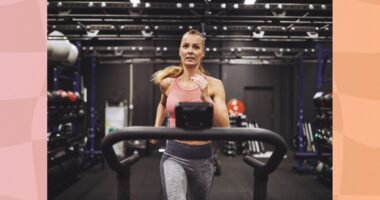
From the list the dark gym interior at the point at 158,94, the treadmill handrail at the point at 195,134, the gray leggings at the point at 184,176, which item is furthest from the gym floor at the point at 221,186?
the treadmill handrail at the point at 195,134

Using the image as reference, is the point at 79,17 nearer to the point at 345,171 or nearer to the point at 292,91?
the point at 345,171

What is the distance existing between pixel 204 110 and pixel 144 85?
9.05m

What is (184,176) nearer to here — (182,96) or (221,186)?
(182,96)

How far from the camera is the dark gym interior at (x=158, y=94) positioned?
4.92m

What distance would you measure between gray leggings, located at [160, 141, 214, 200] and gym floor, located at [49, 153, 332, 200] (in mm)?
3168

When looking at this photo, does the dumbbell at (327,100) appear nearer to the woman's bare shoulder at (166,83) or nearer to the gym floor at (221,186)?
the gym floor at (221,186)

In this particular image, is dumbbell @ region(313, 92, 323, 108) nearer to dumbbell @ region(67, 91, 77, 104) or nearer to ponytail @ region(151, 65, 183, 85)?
dumbbell @ region(67, 91, 77, 104)

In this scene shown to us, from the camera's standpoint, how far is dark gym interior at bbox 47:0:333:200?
16.1ft

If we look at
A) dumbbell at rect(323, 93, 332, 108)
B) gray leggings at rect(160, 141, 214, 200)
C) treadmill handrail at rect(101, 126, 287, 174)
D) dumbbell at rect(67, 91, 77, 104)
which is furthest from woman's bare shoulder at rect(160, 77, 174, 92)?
dumbbell at rect(323, 93, 332, 108)

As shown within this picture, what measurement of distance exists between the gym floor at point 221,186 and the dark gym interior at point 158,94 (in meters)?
0.02

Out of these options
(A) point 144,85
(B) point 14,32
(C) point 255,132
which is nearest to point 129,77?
(A) point 144,85

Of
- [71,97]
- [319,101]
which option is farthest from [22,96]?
[319,101]

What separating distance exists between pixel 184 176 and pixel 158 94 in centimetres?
864

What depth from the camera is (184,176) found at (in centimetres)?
169
